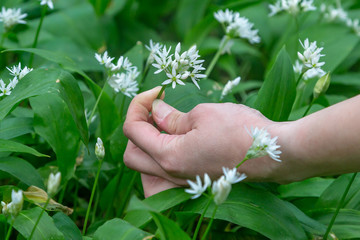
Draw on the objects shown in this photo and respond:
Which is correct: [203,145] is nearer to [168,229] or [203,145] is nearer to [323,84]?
[168,229]

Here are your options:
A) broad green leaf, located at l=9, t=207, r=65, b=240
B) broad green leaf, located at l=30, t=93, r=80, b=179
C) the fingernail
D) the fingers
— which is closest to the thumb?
the fingernail

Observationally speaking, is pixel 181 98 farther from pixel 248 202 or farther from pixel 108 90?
pixel 248 202

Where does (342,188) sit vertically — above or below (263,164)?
below

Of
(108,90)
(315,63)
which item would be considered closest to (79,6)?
(108,90)

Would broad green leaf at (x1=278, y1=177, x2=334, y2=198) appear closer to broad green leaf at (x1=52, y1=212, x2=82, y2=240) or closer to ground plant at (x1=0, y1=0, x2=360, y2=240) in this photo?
ground plant at (x1=0, y1=0, x2=360, y2=240)

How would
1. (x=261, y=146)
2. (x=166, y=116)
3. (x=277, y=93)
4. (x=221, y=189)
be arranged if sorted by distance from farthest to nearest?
(x=277, y=93) → (x=166, y=116) → (x=261, y=146) → (x=221, y=189)

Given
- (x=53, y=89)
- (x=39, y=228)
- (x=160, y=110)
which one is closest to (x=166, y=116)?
(x=160, y=110)

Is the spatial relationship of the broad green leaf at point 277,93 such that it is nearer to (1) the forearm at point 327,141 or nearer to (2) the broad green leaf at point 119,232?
(1) the forearm at point 327,141
